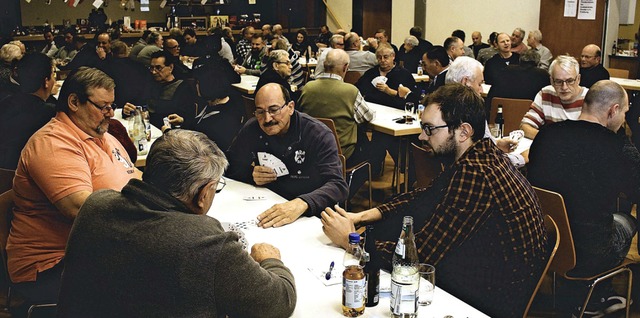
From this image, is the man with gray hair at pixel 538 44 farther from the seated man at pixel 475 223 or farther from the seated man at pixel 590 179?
the seated man at pixel 475 223

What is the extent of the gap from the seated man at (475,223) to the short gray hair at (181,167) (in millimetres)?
729

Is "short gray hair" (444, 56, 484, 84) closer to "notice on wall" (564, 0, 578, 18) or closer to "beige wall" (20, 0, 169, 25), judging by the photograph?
"notice on wall" (564, 0, 578, 18)

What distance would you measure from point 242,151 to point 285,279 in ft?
6.08

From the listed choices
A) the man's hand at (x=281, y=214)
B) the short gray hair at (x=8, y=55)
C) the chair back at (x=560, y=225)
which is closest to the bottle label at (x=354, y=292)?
the man's hand at (x=281, y=214)

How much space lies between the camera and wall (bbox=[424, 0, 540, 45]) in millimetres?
11695

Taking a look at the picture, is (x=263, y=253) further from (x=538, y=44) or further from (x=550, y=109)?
(x=538, y=44)

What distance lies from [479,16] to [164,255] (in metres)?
11.8

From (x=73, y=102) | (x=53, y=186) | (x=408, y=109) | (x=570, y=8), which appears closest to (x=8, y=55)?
(x=408, y=109)

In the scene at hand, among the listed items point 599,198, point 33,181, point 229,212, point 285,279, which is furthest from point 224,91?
point 285,279

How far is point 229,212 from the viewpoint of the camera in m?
3.24

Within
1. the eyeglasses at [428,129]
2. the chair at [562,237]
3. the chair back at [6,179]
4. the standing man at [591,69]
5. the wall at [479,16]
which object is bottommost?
the chair at [562,237]

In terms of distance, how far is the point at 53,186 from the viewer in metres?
2.79

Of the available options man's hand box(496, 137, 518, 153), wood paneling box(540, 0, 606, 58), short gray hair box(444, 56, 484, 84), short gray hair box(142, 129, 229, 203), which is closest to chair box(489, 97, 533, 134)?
short gray hair box(444, 56, 484, 84)

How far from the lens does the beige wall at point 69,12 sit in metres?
17.4
